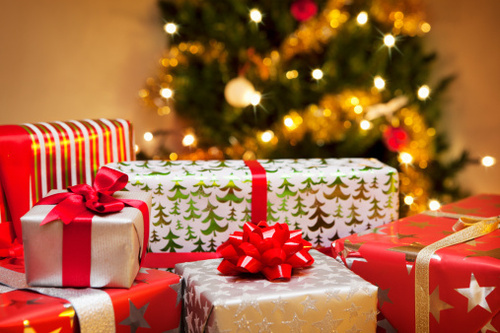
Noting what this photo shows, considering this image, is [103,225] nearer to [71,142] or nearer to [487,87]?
[71,142]

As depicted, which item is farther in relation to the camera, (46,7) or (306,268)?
(46,7)

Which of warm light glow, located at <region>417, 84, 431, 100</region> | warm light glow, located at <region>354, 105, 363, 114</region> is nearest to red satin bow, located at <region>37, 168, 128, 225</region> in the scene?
warm light glow, located at <region>354, 105, 363, 114</region>

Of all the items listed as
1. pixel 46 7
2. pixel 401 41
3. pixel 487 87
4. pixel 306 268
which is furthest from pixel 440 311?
pixel 46 7

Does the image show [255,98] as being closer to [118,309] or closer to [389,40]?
[389,40]

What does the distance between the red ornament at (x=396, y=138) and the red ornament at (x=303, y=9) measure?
18.9 inches

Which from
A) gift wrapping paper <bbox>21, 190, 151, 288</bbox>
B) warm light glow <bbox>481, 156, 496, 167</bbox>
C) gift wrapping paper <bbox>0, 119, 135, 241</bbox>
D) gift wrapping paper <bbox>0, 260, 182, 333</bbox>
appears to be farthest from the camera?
warm light glow <bbox>481, 156, 496, 167</bbox>

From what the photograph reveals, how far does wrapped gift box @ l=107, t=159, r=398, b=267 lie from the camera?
1078 mm

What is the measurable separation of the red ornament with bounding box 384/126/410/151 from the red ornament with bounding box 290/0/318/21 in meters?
0.48

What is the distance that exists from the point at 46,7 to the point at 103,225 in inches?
44.9

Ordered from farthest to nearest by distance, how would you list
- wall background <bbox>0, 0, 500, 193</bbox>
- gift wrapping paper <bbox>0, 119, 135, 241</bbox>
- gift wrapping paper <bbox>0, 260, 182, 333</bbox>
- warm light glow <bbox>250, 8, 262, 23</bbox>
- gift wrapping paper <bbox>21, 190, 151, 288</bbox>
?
1. wall background <bbox>0, 0, 500, 193</bbox>
2. warm light glow <bbox>250, 8, 262, 23</bbox>
3. gift wrapping paper <bbox>0, 119, 135, 241</bbox>
4. gift wrapping paper <bbox>21, 190, 151, 288</bbox>
5. gift wrapping paper <bbox>0, 260, 182, 333</bbox>

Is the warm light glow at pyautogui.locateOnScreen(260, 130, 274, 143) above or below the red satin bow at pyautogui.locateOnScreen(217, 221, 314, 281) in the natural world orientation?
above

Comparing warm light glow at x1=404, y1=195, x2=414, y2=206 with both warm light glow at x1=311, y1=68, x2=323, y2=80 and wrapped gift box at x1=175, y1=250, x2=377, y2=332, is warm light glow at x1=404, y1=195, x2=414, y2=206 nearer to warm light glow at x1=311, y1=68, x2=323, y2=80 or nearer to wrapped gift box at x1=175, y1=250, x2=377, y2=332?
warm light glow at x1=311, y1=68, x2=323, y2=80

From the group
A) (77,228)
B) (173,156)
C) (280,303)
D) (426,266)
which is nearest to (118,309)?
(77,228)

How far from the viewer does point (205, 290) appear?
0.83 meters
